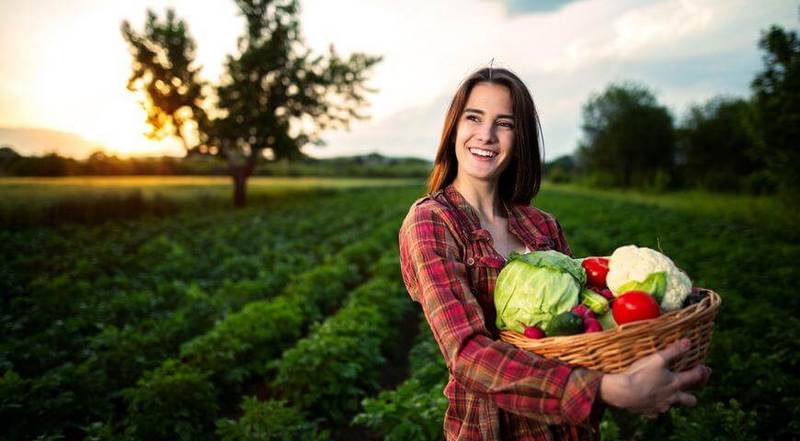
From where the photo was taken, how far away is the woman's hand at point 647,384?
4.11 ft

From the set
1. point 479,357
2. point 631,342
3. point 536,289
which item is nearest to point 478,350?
point 479,357

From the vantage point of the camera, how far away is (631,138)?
48.5 metres

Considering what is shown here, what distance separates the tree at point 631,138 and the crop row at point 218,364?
4405 centimetres

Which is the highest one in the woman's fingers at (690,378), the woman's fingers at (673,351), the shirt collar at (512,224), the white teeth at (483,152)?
the white teeth at (483,152)

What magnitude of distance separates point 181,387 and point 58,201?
1403 centimetres

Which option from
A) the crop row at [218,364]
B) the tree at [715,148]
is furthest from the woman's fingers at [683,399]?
the tree at [715,148]

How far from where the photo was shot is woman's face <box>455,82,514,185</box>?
191 centimetres

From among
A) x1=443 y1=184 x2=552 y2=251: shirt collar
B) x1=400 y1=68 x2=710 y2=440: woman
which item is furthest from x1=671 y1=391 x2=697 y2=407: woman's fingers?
x1=443 y1=184 x2=552 y2=251: shirt collar

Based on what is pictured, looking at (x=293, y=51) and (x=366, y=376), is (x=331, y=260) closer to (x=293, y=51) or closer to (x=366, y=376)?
(x=366, y=376)

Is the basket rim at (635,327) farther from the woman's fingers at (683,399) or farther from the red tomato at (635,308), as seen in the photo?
the woman's fingers at (683,399)

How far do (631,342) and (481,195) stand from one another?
39.6 inches

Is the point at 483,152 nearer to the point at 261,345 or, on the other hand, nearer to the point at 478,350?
the point at 478,350

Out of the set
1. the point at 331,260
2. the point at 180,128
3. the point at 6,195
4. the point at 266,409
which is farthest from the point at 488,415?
the point at 180,128

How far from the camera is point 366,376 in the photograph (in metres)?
5.50
